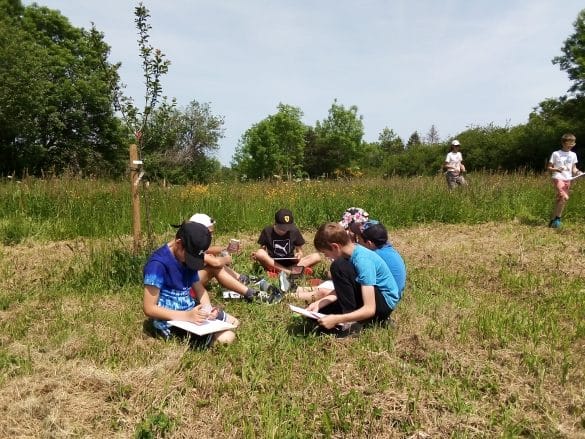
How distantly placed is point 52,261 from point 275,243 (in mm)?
→ 2904

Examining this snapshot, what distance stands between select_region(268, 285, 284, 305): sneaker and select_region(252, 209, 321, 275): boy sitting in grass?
96 centimetres

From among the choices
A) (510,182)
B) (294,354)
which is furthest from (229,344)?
(510,182)

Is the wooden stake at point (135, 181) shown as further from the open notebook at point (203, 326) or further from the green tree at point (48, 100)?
the green tree at point (48, 100)

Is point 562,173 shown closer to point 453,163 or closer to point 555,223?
point 555,223

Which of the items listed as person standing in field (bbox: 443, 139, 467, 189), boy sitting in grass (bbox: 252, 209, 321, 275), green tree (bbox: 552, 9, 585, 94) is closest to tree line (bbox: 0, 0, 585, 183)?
green tree (bbox: 552, 9, 585, 94)

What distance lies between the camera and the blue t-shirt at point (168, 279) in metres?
3.71

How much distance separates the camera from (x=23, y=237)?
7656 mm

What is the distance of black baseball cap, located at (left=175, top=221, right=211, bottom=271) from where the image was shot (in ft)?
12.0

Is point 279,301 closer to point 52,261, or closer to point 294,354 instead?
point 294,354

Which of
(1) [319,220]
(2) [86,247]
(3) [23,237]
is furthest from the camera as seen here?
→ (1) [319,220]

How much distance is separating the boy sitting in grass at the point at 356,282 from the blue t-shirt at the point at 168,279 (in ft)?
3.78

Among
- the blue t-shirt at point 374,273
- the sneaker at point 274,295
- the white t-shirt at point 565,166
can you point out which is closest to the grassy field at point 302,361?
the sneaker at point 274,295

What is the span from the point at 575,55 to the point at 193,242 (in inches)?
1191

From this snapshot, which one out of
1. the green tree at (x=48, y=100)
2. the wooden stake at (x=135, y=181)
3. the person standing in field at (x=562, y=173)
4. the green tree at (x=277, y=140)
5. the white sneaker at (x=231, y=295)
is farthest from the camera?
the green tree at (x=277, y=140)
